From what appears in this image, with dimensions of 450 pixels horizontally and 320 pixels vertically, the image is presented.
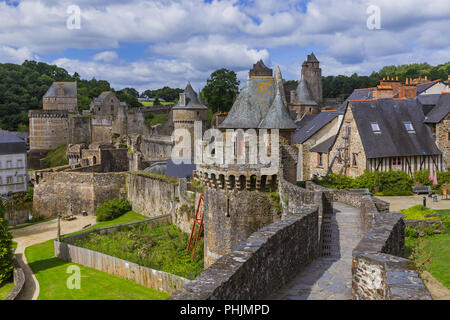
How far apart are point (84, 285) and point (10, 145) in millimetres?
35600

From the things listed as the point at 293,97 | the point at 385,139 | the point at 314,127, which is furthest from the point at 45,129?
the point at 385,139

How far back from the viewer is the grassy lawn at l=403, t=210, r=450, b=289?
10547mm

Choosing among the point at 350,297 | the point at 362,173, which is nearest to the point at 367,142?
the point at 362,173

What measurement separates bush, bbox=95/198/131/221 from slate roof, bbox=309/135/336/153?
14180 mm

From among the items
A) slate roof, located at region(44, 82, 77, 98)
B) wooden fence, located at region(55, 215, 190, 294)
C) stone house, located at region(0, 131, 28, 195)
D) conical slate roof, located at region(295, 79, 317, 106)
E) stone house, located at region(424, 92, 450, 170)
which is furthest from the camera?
slate roof, located at region(44, 82, 77, 98)

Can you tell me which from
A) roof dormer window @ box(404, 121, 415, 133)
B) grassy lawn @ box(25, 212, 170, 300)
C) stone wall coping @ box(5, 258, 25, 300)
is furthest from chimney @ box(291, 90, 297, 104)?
stone wall coping @ box(5, 258, 25, 300)

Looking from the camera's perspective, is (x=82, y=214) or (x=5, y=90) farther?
(x=5, y=90)

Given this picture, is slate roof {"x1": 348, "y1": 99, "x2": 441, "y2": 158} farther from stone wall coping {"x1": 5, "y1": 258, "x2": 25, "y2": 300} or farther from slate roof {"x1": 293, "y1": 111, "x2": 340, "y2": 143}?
stone wall coping {"x1": 5, "y1": 258, "x2": 25, "y2": 300}

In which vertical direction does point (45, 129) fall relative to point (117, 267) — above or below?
above

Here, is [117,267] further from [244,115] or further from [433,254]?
[433,254]

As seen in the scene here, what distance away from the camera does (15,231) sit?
30.5 m

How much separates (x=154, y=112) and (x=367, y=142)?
177 feet

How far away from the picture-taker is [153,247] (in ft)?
76.9

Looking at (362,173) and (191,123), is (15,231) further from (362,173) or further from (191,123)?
(362,173)
